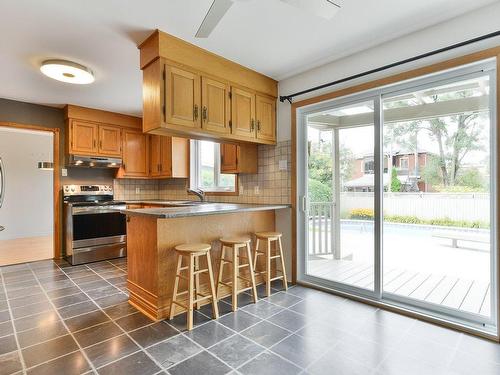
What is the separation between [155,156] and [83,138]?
1199 mm

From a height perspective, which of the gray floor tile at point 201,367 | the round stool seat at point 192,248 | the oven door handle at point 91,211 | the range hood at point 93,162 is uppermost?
the range hood at point 93,162

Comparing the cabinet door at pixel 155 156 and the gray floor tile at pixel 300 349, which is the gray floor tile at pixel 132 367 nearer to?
the gray floor tile at pixel 300 349

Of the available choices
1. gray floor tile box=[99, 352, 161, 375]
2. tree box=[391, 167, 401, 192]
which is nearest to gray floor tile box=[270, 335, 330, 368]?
gray floor tile box=[99, 352, 161, 375]

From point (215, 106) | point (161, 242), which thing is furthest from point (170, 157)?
point (161, 242)

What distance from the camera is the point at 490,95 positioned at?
7.00ft

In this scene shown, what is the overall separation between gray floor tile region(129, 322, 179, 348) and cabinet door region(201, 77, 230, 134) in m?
1.83

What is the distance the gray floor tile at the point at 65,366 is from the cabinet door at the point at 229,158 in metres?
2.47

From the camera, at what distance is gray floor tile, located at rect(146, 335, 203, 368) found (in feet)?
5.94

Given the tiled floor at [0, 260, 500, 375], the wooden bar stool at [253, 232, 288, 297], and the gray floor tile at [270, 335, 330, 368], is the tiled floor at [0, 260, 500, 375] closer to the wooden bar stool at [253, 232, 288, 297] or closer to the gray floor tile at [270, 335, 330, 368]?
the gray floor tile at [270, 335, 330, 368]

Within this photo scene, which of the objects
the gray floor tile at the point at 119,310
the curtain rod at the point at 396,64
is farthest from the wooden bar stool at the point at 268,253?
the curtain rod at the point at 396,64

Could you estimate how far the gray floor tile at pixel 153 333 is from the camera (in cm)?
204

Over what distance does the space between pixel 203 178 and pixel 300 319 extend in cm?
315

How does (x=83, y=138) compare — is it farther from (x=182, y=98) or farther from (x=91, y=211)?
(x=182, y=98)

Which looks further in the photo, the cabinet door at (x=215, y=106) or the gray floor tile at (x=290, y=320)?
the cabinet door at (x=215, y=106)
